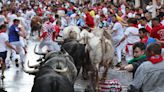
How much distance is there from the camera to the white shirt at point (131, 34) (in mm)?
18562

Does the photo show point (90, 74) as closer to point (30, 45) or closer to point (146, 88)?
point (146, 88)

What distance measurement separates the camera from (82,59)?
16.2 meters

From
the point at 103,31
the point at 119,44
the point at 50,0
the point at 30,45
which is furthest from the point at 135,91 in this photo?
the point at 50,0

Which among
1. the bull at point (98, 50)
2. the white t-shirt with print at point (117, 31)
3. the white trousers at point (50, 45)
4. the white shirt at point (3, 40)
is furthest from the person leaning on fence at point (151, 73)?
the white t-shirt with print at point (117, 31)

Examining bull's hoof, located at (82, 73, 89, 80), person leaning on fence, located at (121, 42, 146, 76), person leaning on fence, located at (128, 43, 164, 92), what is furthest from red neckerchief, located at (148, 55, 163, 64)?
bull's hoof, located at (82, 73, 89, 80)

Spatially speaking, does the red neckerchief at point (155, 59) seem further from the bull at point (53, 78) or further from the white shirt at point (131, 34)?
the white shirt at point (131, 34)

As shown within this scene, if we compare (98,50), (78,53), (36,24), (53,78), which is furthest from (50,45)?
(36,24)

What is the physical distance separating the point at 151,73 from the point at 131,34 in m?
10.1

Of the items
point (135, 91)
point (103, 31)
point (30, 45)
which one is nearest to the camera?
point (135, 91)

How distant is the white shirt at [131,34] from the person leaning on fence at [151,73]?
9653mm

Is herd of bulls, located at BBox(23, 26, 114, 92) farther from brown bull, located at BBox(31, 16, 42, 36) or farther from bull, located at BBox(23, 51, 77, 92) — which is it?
brown bull, located at BBox(31, 16, 42, 36)

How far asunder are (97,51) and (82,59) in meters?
0.46

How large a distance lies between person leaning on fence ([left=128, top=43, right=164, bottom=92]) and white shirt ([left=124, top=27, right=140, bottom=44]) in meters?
9.65

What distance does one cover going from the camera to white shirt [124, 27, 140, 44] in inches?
731
